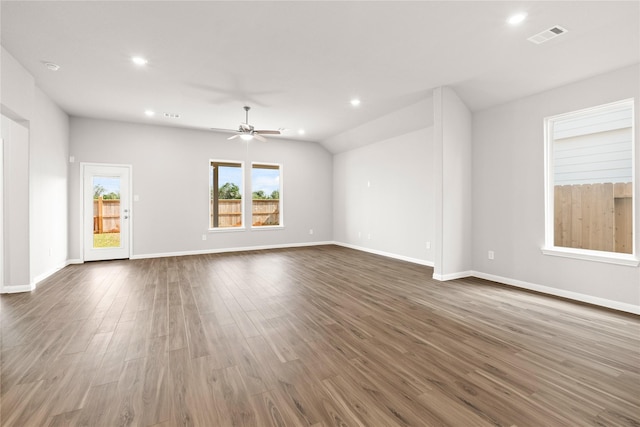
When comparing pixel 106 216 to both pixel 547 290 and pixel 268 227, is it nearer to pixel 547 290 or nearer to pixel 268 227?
pixel 268 227

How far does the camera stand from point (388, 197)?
6941 millimetres

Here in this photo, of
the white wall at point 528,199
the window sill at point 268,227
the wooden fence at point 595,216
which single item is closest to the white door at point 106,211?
the window sill at point 268,227

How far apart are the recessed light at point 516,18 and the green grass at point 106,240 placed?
7.87m

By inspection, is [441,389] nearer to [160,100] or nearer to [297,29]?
[297,29]

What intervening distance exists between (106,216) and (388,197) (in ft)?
21.5

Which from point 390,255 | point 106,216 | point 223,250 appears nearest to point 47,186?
point 106,216

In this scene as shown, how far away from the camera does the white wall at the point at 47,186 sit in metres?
4.40

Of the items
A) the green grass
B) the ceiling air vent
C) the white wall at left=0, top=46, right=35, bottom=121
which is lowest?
the green grass

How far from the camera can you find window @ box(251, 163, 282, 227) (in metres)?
8.12

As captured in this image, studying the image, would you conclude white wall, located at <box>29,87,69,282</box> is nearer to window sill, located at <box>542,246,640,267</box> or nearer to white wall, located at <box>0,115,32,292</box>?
white wall, located at <box>0,115,32,292</box>

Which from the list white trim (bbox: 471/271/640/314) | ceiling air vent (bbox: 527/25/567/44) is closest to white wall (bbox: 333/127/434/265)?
white trim (bbox: 471/271/640/314)

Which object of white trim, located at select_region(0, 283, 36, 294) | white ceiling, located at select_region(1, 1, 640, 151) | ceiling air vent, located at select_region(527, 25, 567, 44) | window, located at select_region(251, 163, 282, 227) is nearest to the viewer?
white ceiling, located at select_region(1, 1, 640, 151)

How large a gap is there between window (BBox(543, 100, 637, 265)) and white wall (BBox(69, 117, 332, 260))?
235 inches

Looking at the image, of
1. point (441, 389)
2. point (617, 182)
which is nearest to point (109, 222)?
point (441, 389)
